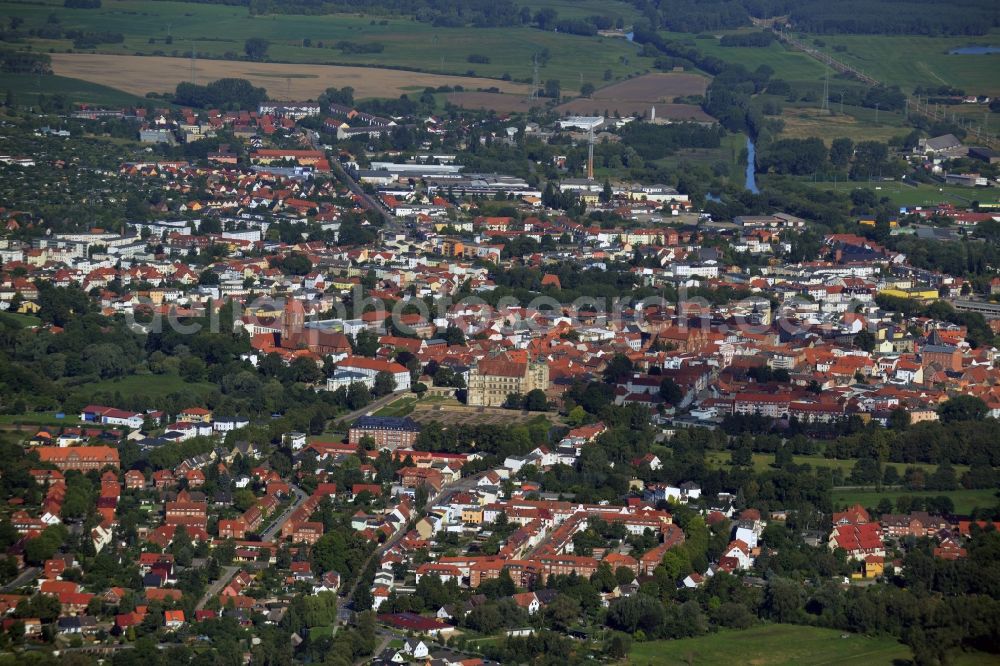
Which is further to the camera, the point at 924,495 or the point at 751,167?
the point at 751,167

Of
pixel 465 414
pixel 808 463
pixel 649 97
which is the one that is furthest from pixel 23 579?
pixel 649 97

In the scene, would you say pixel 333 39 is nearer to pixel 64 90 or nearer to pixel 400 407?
pixel 64 90

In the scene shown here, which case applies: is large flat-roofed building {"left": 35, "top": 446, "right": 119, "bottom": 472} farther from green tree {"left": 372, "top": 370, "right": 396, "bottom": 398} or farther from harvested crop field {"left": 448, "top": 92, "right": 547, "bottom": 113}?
harvested crop field {"left": 448, "top": 92, "right": 547, "bottom": 113}

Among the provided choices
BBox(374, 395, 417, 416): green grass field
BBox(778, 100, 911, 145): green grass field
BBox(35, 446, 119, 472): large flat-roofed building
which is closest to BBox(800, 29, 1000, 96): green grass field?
BBox(778, 100, 911, 145): green grass field

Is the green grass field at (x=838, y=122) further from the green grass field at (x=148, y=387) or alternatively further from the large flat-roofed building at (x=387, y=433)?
the large flat-roofed building at (x=387, y=433)

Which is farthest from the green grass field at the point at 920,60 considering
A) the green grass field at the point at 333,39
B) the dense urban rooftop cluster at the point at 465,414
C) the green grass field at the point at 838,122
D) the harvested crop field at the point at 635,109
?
the dense urban rooftop cluster at the point at 465,414

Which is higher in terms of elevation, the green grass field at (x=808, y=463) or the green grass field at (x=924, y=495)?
the green grass field at (x=808, y=463)
